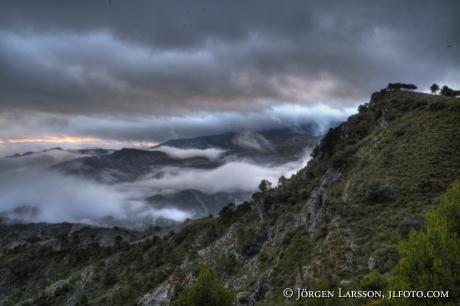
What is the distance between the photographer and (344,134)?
10212 cm

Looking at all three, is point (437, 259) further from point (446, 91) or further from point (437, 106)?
point (446, 91)

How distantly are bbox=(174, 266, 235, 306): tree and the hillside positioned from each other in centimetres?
853

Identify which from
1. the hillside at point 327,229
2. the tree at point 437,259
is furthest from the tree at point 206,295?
the tree at point 437,259

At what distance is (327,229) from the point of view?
44.8m

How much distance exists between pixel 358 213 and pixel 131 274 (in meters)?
110

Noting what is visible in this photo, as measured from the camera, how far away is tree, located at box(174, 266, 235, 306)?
26.4 metres

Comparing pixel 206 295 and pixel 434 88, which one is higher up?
pixel 434 88

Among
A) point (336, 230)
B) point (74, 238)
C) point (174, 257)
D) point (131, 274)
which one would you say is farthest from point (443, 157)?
point (74, 238)

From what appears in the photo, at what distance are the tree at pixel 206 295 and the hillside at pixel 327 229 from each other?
8.53 meters

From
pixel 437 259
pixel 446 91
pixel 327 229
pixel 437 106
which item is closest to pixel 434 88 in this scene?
pixel 446 91

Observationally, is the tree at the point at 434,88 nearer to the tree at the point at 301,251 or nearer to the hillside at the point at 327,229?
the hillside at the point at 327,229

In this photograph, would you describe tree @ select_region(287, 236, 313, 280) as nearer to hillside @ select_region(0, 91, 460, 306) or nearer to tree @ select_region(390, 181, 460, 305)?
hillside @ select_region(0, 91, 460, 306)

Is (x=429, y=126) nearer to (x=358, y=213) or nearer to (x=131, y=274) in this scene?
(x=358, y=213)

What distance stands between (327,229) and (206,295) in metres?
27.2
